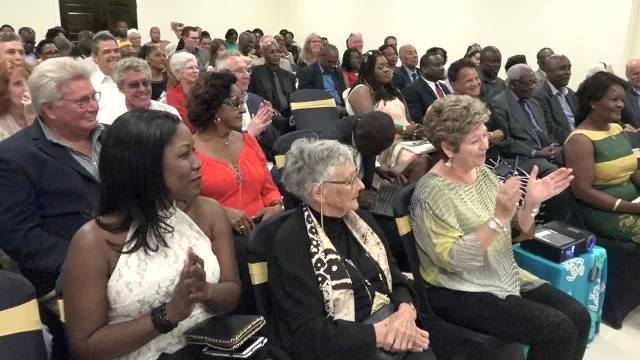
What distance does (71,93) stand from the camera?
1.98 metres

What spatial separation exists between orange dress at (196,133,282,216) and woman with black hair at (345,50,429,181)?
98 centimetres

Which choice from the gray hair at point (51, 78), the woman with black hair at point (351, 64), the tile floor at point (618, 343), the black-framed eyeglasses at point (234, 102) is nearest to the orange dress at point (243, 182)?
the black-framed eyeglasses at point (234, 102)


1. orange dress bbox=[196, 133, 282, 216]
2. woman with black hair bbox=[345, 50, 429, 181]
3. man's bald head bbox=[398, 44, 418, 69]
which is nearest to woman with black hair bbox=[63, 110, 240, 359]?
orange dress bbox=[196, 133, 282, 216]

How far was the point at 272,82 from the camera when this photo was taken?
222 inches

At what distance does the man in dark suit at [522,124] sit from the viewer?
13.0 feet

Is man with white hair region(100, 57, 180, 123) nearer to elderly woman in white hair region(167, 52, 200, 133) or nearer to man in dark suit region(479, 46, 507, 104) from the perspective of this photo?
elderly woman in white hair region(167, 52, 200, 133)

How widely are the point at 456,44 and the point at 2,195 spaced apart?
8.19 m

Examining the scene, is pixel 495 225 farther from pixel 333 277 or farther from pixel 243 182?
pixel 243 182

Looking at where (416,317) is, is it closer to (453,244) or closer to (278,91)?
(453,244)

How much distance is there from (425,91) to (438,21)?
16.5 ft

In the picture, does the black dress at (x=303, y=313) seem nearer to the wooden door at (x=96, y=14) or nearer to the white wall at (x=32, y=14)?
the white wall at (x=32, y=14)

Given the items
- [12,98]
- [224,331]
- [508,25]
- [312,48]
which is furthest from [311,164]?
[508,25]

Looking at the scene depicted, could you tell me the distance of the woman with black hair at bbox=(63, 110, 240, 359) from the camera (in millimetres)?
1389

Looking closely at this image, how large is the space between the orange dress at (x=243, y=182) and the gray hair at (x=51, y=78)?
2.14 feet
